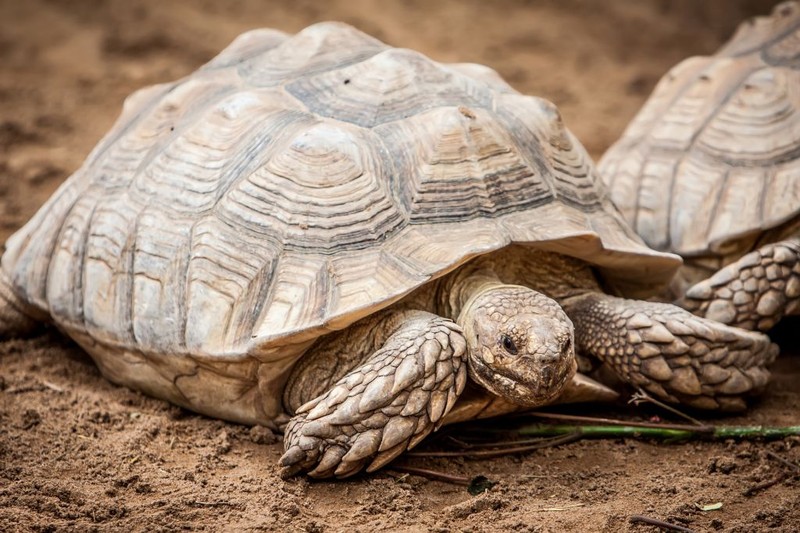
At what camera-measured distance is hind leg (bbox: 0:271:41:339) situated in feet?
13.7

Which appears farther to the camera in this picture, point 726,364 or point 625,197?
point 625,197

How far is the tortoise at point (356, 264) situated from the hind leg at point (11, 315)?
153 millimetres

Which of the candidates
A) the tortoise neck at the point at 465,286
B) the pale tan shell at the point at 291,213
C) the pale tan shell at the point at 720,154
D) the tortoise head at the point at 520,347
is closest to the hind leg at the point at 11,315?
the pale tan shell at the point at 291,213

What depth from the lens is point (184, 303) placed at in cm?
343

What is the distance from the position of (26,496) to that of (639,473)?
196cm

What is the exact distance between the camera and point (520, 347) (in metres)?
3.08

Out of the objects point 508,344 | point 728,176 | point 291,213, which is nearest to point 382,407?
point 508,344

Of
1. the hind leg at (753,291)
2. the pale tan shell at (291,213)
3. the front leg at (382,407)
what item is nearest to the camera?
the front leg at (382,407)

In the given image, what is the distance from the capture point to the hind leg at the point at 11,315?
165 inches

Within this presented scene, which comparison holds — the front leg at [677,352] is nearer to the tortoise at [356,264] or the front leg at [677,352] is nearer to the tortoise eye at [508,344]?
the tortoise at [356,264]

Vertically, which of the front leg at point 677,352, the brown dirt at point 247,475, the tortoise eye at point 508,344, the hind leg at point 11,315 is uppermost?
the tortoise eye at point 508,344

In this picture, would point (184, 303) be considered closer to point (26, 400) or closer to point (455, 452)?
point (26, 400)

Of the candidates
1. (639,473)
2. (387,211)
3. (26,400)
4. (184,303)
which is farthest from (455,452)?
(26,400)

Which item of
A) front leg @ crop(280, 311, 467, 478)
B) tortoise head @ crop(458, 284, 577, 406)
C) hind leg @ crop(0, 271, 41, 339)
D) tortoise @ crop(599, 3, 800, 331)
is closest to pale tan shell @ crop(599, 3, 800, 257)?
tortoise @ crop(599, 3, 800, 331)
